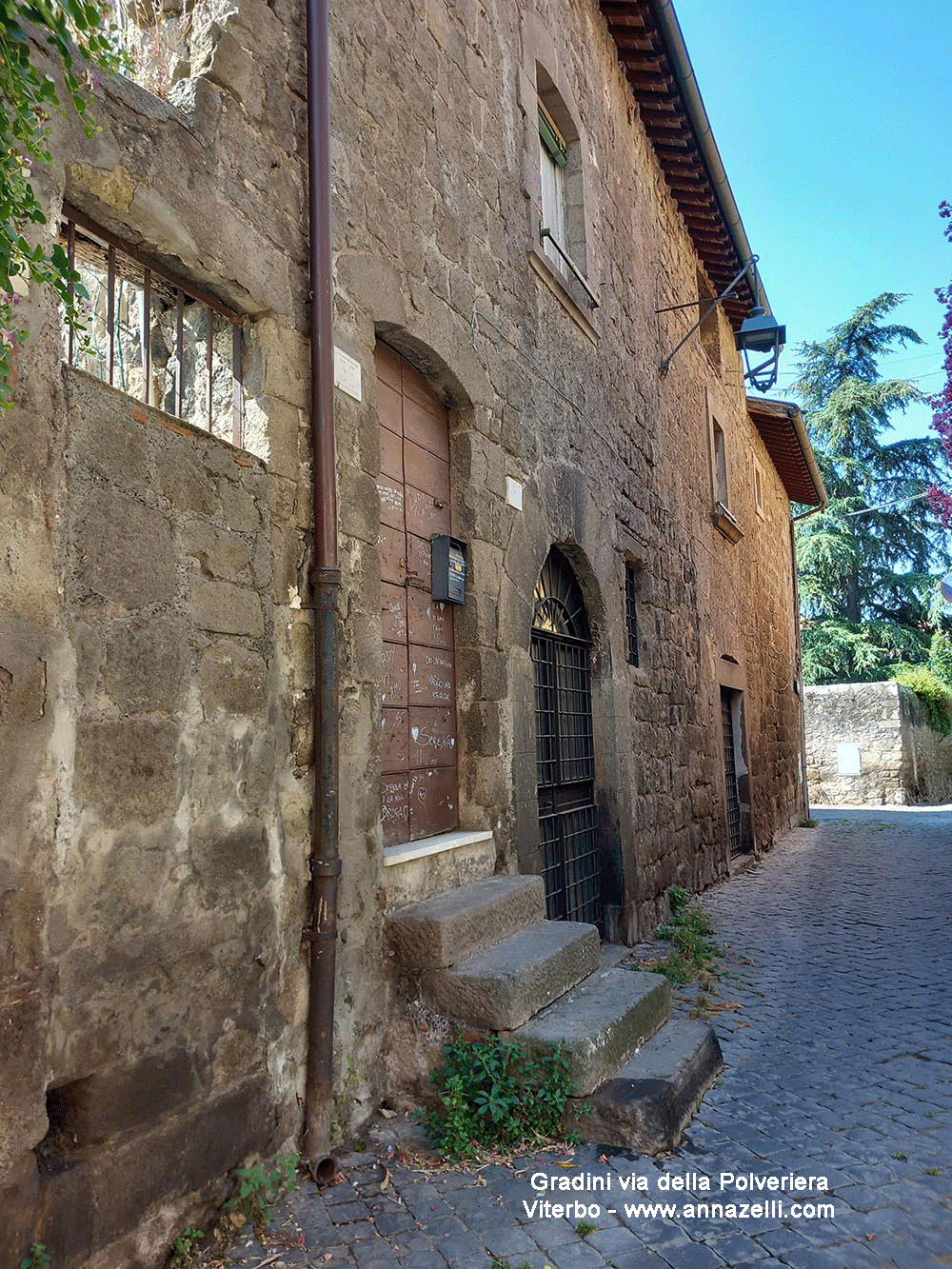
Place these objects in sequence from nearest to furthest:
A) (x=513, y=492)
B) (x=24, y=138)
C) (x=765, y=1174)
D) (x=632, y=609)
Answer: (x=24, y=138) < (x=765, y=1174) < (x=513, y=492) < (x=632, y=609)

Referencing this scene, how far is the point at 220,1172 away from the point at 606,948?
3.64 metres

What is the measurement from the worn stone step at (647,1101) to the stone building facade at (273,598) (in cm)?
65

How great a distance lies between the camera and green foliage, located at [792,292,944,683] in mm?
23578

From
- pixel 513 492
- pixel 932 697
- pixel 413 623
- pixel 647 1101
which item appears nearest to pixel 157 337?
pixel 413 623

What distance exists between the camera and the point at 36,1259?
6.18 ft

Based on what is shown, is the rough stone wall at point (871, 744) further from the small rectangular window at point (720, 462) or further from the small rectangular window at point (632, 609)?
the small rectangular window at point (632, 609)

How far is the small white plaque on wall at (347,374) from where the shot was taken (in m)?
3.24

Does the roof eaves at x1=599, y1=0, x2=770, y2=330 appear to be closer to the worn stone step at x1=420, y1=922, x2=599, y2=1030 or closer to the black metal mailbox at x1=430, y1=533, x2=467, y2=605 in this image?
the black metal mailbox at x1=430, y1=533, x2=467, y2=605

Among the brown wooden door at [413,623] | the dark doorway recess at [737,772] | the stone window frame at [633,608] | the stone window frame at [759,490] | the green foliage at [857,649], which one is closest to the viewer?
the brown wooden door at [413,623]

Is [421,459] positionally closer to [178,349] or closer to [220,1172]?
[178,349]

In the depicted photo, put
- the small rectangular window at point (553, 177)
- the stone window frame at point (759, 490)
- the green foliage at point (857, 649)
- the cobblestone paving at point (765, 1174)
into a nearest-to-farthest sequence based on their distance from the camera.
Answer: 1. the cobblestone paving at point (765, 1174)
2. the small rectangular window at point (553, 177)
3. the stone window frame at point (759, 490)
4. the green foliage at point (857, 649)

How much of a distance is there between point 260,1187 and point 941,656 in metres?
24.0

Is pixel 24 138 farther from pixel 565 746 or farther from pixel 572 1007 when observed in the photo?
pixel 565 746

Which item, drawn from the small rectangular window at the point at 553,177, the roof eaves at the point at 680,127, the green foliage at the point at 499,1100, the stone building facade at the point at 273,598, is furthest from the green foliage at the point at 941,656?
the green foliage at the point at 499,1100
